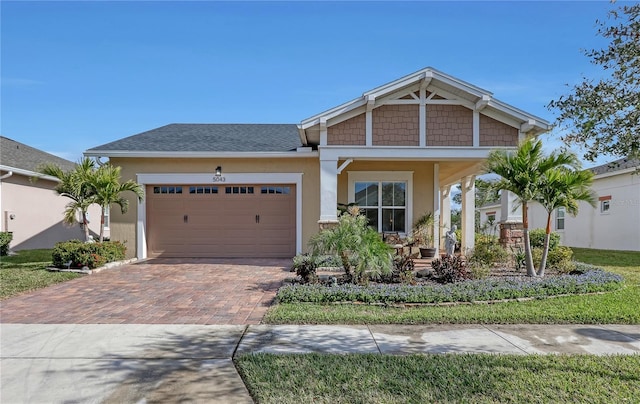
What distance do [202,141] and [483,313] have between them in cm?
1089

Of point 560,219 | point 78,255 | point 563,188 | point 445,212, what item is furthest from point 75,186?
point 560,219

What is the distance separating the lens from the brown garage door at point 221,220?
13078 mm

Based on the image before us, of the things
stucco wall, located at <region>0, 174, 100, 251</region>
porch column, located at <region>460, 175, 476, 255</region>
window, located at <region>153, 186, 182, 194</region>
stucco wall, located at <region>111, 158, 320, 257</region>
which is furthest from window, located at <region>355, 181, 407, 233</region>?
stucco wall, located at <region>0, 174, 100, 251</region>

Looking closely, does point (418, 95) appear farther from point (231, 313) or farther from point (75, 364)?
point (75, 364)

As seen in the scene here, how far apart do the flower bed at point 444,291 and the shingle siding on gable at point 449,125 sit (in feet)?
15.7

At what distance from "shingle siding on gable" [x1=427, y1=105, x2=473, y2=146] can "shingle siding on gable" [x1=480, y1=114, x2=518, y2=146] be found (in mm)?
353

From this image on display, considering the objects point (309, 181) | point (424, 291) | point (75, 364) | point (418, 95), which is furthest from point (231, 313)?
point (418, 95)

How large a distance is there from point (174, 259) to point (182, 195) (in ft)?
7.01

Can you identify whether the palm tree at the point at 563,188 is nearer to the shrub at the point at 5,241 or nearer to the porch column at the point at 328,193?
the porch column at the point at 328,193

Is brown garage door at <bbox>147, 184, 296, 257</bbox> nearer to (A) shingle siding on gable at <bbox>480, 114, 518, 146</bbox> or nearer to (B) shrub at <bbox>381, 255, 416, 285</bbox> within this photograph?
(B) shrub at <bbox>381, 255, 416, 285</bbox>

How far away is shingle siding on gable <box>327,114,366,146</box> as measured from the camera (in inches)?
442

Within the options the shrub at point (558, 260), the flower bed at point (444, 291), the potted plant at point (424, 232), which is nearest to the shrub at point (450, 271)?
the flower bed at point (444, 291)

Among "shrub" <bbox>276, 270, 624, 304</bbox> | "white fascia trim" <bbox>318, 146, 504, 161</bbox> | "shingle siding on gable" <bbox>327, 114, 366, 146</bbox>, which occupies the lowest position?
"shrub" <bbox>276, 270, 624, 304</bbox>

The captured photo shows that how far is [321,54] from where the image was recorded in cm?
1171
